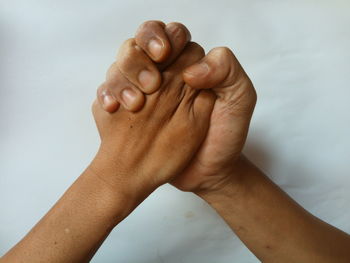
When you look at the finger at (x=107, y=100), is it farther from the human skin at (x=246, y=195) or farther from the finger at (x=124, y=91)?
the human skin at (x=246, y=195)

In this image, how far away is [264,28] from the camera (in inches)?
41.1

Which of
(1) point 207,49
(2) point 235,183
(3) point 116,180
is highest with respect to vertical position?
(1) point 207,49

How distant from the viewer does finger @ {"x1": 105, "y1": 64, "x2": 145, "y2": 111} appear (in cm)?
64

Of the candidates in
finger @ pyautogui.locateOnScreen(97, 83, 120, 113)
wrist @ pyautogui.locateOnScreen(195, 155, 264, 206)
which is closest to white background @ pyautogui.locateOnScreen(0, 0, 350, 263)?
wrist @ pyautogui.locateOnScreen(195, 155, 264, 206)

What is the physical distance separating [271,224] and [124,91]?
449 millimetres

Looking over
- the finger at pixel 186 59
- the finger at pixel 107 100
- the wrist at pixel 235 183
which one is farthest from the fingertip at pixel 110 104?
the wrist at pixel 235 183

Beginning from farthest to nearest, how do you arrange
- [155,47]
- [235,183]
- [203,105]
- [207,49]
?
[207,49] < [235,183] < [203,105] < [155,47]

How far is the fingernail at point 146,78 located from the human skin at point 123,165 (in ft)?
0.09

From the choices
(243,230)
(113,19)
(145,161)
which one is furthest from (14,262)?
(113,19)

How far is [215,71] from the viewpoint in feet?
2.11

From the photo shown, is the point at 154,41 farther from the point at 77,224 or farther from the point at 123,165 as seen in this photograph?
the point at 77,224

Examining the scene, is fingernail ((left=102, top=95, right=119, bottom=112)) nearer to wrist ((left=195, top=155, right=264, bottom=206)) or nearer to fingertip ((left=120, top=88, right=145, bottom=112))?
fingertip ((left=120, top=88, right=145, bottom=112))

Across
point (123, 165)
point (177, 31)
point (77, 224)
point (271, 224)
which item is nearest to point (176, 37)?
point (177, 31)

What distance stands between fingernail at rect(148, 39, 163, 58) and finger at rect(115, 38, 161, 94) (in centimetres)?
2
